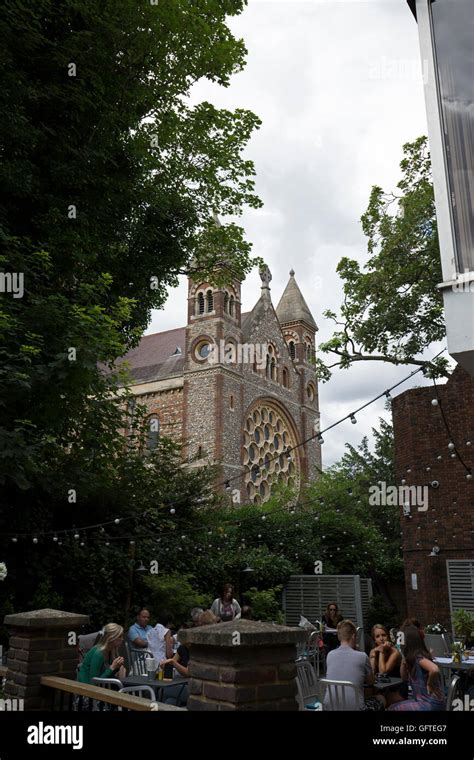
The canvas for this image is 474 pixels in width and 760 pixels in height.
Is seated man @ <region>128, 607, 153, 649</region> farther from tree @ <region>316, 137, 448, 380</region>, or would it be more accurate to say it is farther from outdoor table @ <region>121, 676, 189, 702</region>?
tree @ <region>316, 137, 448, 380</region>

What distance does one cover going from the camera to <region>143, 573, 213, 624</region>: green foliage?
1263cm

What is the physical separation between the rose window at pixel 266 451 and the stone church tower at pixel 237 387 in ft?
0.18

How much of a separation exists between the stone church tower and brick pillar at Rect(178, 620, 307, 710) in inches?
892

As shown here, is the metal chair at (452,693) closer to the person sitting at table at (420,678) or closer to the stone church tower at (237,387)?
the person sitting at table at (420,678)

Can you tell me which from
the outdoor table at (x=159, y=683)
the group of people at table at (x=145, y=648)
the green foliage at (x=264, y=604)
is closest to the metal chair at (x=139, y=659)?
the group of people at table at (x=145, y=648)

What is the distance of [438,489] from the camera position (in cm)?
1328

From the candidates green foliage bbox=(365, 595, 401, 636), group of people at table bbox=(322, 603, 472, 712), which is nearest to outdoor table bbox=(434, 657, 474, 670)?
group of people at table bbox=(322, 603, 472, 712)

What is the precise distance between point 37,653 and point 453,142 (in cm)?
483

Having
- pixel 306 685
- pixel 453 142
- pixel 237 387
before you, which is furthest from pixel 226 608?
pixel 237 387

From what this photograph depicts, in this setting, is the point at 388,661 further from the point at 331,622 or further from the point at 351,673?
the point at 331,622

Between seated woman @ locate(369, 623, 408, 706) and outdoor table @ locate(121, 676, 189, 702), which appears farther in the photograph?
seated woman @ locate(369, 623, 408, 706)

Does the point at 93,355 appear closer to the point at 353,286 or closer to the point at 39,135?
the point at 39,135

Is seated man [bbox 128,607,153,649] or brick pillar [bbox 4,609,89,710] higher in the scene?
brick pillar [bbox 4,609,89,710]

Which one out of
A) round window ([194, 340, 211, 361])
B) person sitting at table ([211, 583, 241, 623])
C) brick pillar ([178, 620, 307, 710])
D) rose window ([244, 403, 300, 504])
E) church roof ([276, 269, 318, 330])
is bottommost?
person sitting at table ([211, 583, 241, 623])
